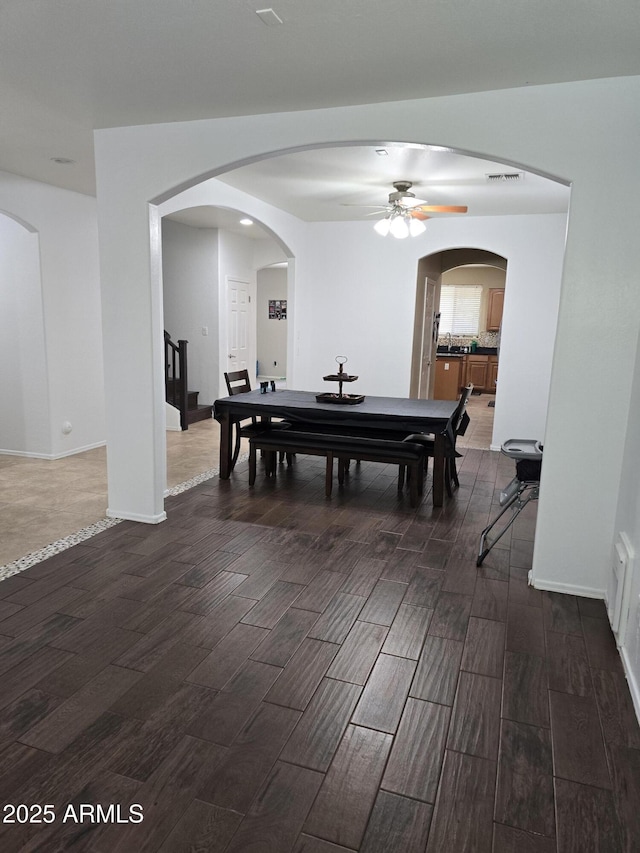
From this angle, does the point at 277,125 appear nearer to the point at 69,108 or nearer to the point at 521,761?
the point at 69,108

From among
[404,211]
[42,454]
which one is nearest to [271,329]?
[42,454]

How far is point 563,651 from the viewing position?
8.54 feet

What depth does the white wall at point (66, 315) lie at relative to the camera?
546 cm

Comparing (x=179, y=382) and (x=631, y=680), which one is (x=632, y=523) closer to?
(x=631, y=680)

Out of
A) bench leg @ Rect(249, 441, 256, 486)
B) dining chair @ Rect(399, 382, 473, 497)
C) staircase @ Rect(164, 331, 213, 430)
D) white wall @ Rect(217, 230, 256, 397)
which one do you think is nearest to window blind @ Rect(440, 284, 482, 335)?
white wall @ Rect(217, 230, 256, 397)

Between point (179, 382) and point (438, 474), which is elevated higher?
point (179, 382)

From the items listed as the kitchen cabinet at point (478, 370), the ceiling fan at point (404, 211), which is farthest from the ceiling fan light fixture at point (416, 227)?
the kitchen cabinet at point (478, 370)

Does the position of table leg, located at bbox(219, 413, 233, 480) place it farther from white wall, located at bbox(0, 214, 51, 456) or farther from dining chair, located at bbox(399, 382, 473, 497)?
white wall, located at bbox(0, 214, 51, 456)

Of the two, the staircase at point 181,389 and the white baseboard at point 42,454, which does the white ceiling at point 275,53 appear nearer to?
the white baseboard at point 42,454

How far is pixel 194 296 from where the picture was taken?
27.0 ft

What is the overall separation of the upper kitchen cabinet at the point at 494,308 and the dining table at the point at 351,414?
23.2ft

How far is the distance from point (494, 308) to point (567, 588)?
30.4 ft

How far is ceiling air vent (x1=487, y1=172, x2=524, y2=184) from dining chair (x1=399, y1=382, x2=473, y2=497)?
67.8 inches

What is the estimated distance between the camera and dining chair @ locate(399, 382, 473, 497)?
466cm
